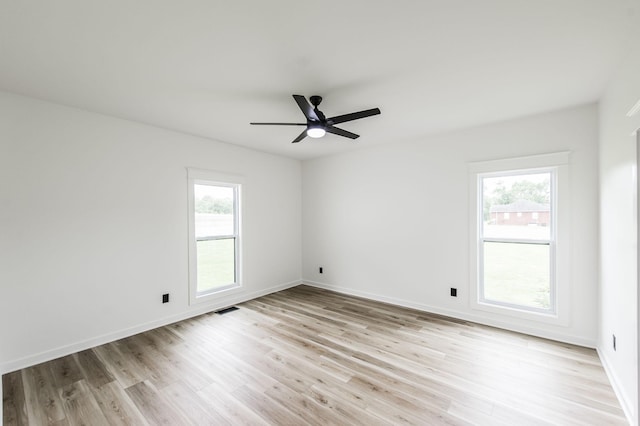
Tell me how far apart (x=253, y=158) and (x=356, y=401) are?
393 cm

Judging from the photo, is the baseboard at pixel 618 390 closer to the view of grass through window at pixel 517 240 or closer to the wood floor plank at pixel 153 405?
the view of grass through window at pixel 517 240

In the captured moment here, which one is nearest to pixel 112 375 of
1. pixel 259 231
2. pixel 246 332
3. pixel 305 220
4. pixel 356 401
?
pixel 246 332

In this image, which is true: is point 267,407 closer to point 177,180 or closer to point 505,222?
point 177,180

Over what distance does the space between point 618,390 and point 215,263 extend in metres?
4.66

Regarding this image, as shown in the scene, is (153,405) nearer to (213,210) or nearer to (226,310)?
(226,310)

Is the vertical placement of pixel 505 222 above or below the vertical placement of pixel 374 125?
below

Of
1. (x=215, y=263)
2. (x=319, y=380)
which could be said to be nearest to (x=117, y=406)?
(x=319, y=380)

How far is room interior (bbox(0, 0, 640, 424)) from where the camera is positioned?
5.82 feet

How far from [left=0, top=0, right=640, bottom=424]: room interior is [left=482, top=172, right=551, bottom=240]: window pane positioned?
28 cm

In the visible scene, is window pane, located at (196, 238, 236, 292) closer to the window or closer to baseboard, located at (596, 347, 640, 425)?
the window

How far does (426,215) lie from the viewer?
4156 mm

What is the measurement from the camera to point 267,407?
2107mm

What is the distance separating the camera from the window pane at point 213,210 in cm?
421

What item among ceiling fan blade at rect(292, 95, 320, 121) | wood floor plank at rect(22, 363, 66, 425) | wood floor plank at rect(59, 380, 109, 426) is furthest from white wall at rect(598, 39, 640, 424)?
wood floor plank at rect(22, 363, 66, 425)
